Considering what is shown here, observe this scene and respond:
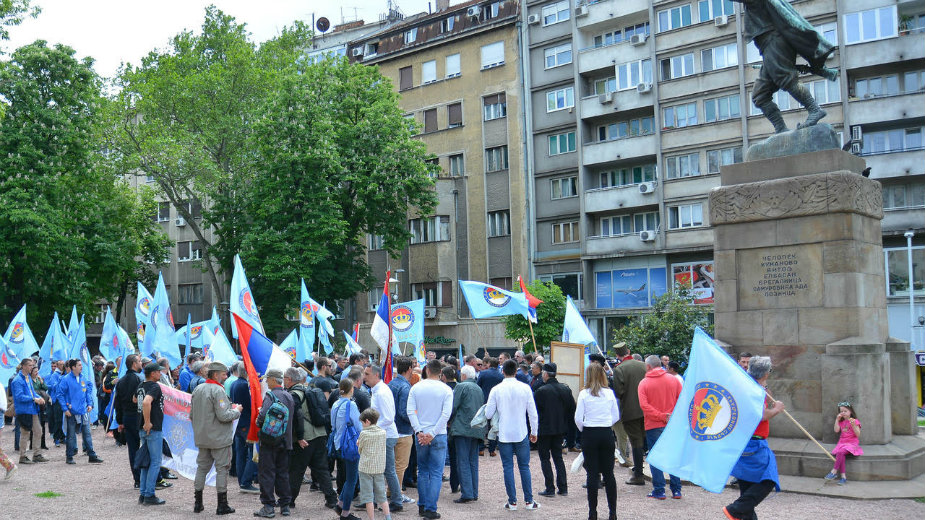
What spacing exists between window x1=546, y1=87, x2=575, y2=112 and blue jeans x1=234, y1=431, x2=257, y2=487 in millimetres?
34713

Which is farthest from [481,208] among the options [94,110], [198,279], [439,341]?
[198,279]

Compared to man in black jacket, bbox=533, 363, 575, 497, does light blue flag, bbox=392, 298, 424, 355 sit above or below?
above

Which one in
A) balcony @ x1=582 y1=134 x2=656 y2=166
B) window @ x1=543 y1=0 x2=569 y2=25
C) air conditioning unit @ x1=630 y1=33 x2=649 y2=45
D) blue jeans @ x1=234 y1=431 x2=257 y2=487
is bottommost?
blue jeans @ x1=234 y1=431 x2=257 y2=487

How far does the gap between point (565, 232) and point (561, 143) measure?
4625mm

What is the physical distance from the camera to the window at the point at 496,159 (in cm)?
4831

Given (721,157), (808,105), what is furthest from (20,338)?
(721,157)

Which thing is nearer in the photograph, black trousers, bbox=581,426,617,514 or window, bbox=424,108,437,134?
black trousers, bbox=581,426,617,514

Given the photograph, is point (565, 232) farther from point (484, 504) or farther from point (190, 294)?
point (484, 504)

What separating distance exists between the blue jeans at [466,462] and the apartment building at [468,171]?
109ft

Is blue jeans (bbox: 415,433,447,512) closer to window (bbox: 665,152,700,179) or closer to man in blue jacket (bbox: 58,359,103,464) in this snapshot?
man in blue jacket (bbox: 58,359,103,464)

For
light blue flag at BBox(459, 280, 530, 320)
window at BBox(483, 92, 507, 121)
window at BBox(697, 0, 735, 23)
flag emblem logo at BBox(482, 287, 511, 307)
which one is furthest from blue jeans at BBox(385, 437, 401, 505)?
window at BBox(483, 92, 507, 121)

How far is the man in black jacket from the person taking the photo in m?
12.8

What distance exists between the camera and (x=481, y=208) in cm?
4881

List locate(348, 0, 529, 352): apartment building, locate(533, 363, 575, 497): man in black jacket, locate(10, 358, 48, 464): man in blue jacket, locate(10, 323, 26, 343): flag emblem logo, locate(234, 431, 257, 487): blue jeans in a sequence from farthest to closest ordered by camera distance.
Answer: locate(348, 0, 529, 352): apartment building < locate(10, 323, 26, 343): flag emblem logo < locate(10, 358, 48, 464): man in blue jacket < locate(234, 431, 257, 487): blue jeans < locate(533, 363, 575, 497): man in black jacket
